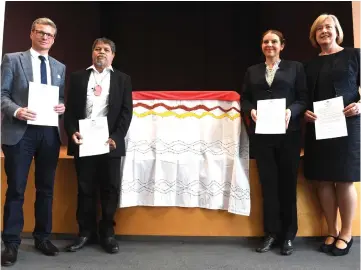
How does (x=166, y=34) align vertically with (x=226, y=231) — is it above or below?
above

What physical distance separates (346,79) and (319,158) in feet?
1.73

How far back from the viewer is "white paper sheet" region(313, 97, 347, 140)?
200 cm

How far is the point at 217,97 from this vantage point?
2381 mm

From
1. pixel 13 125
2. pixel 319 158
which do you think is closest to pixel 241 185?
pixel 319 158

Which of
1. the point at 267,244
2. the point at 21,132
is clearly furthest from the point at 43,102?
the point at 267,244

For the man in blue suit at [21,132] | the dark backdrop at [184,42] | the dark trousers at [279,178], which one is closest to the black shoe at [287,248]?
the dark trousers at [279,178]

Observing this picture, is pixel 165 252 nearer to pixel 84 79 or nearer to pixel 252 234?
pixel 252 234

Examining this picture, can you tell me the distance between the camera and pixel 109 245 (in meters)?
2.15

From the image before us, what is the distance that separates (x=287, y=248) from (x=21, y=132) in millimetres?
1795

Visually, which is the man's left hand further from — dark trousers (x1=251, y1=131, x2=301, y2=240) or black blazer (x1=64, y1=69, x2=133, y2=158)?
dark trousers (x1=251, y1=131, x2=301, y2=240)

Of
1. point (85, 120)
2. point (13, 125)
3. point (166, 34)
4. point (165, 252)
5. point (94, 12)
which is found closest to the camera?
point (13, 125)

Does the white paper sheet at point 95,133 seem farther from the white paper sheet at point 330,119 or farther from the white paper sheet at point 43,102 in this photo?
the white paper sheet at point 330,119

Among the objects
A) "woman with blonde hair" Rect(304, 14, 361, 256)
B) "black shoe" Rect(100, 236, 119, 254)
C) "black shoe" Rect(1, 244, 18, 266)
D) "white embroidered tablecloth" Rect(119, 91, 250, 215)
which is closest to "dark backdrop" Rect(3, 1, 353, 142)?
"white embroidered tablecloth" Rect(119, 91, 250, 215)

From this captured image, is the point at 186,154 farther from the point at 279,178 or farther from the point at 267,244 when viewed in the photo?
the point at 267,244
